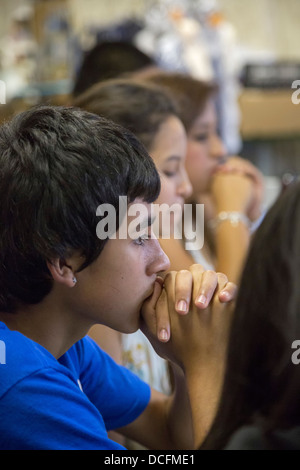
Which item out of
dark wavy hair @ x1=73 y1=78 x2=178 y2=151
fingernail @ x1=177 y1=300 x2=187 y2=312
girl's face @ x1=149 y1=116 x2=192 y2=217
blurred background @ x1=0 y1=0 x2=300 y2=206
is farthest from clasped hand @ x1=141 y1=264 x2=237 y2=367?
blurred background @ x1=0 y1=0 x2=300 y2=206

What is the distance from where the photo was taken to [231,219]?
4.08ft

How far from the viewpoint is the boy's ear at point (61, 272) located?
602 millimetres

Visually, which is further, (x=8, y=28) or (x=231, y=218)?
(x=8, y=28)

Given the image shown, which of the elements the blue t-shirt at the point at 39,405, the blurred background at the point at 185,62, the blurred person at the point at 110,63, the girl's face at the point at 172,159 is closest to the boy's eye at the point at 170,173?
the girl's face at the point at 172,159

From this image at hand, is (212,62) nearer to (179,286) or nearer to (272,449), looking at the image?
(179,286)

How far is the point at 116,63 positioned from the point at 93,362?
105 cm

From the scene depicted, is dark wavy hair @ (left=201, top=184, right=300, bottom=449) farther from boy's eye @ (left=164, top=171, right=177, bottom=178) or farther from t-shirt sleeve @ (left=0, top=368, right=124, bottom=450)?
boy's eye @ (left=164, top=171, right=177, bottom=178)

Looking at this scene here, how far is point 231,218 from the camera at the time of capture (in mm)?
1247

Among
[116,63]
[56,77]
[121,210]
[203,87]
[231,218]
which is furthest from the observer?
[56,77]

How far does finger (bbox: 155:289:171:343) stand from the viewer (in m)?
0.63

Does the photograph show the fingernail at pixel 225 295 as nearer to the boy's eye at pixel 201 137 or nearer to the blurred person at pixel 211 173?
the blurred person at pixel 211 173

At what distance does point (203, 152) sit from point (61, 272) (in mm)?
805

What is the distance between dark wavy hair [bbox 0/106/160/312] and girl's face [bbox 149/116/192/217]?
26cm
